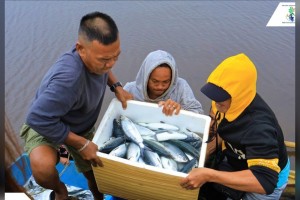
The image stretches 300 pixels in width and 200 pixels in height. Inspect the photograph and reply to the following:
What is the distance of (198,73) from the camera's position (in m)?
4.32

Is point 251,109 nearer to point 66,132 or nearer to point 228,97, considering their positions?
point 228,97

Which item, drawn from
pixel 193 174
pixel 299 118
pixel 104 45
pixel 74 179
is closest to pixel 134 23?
pixel 74 179

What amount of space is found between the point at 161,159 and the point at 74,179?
4.86 feet

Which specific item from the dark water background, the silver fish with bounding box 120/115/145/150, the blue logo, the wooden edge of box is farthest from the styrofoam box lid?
the blue logo

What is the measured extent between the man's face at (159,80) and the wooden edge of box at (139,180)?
773mm

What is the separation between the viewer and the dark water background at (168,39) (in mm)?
4188

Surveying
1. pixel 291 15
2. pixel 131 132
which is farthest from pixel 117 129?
pixel 291 15

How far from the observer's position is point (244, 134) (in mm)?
1911

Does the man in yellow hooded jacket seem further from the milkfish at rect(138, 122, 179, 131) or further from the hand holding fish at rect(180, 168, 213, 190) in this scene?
the milkfish at rect(138, 122, 179, 131)

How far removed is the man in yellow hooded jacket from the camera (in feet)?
5.84

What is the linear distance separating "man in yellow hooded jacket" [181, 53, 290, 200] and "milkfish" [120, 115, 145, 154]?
0.38 m

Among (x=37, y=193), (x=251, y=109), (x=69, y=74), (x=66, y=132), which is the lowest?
(x=37, y=193)

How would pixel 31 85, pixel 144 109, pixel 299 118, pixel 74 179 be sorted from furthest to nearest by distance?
pixel 31 85, pixel 74 179, pixel 144 109, pixel 299 118

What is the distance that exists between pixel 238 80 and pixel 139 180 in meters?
0.77
